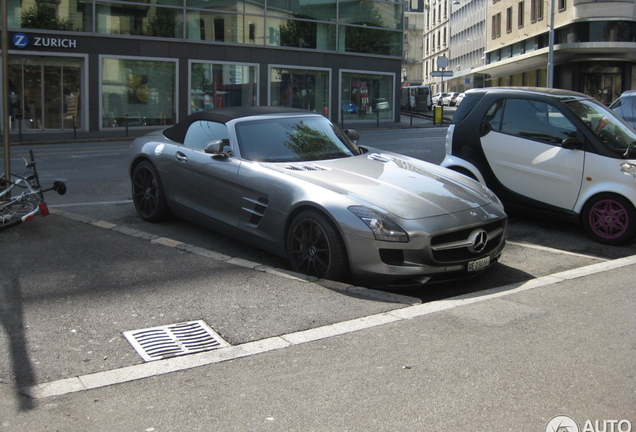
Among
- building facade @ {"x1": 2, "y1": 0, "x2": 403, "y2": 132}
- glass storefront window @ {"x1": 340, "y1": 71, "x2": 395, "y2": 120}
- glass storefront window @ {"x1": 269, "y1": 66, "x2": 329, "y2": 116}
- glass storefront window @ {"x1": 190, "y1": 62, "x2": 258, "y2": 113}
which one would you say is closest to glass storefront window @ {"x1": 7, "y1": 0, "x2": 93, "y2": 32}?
building facade @ {"x1": 2, "y1": 0, "x2": 403, "y2": 132}

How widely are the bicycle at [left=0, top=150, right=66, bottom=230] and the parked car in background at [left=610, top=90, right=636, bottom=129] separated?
38.5ft

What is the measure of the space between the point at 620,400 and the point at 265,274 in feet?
10.5

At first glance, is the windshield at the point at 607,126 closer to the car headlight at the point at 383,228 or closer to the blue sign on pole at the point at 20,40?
the car headlight at the point at 383,228

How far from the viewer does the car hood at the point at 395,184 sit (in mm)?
6168

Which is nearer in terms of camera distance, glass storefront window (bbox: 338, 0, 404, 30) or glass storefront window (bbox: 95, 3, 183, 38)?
glass storefront window (bbox: 95, 3, 183, 38)

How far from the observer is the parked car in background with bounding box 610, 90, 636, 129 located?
15.2 metres

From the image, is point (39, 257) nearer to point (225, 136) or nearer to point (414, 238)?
point (225, 136)

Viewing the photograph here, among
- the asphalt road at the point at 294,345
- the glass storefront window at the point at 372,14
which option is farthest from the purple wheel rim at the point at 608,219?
the glass storefront window at the point at 372,14

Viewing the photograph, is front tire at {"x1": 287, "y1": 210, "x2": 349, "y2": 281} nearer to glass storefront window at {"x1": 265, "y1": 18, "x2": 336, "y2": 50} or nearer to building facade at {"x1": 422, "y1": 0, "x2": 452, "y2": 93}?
glass storefront window at {"x1": 265, "y1": 18, "x2": 336, "y2": 50}

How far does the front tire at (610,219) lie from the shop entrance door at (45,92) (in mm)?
23523

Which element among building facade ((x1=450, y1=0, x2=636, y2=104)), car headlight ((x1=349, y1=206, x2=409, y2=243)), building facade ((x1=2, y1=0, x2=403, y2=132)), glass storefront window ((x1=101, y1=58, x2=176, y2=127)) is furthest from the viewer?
building facade ((x1=450, y1=0, x2=636, y2=104))

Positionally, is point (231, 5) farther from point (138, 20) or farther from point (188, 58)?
point (138, 20)

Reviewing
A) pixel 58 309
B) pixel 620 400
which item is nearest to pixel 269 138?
pixel 58 309

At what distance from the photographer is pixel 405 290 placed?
21.3ft
